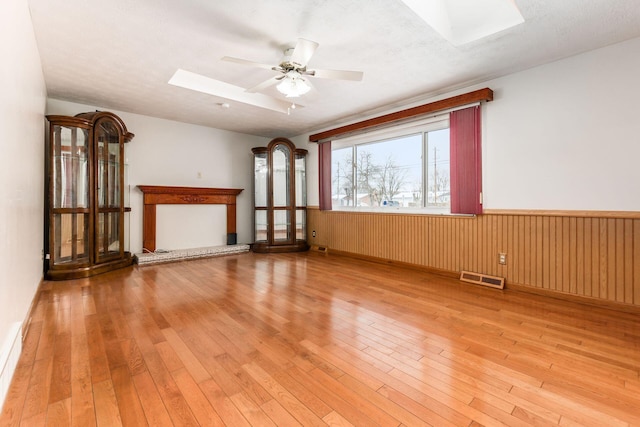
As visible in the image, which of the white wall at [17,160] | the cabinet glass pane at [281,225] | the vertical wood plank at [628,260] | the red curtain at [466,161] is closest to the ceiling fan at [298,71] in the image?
the white wall at [17,160]

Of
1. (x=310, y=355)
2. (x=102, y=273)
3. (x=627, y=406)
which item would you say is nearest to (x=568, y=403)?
(x=627, y=406)

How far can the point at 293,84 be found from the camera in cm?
308

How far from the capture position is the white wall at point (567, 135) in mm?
2914

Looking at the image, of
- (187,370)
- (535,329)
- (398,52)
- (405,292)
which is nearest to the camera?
(187,370)

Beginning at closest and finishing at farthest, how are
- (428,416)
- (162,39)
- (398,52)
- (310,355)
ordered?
1. (428,416)
2. (310,355)
3. (162,39)
4. (398,52)

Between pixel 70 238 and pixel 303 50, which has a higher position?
pixel 303 50

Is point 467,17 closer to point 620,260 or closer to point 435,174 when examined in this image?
point 435,174

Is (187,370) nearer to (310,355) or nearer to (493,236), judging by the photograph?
(310,355)

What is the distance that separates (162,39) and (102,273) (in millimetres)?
3357

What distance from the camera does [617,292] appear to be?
9.73ft

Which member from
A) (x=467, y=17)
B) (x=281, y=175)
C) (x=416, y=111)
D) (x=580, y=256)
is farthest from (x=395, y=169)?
(x=580, y=256)

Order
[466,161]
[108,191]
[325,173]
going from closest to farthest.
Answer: [466,161] → [108,191] → [325,173]

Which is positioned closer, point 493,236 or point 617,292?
point 617,292

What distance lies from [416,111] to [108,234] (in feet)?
16.5
